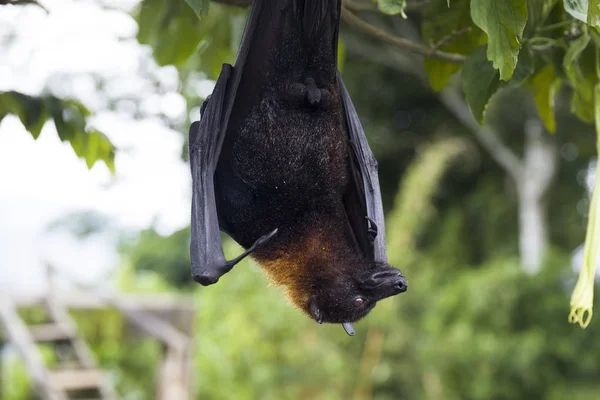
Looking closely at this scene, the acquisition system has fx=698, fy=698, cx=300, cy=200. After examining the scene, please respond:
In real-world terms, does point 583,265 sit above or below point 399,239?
above

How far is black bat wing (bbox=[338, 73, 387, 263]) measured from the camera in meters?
Result: 1.55

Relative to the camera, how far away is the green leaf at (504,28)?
1.12m

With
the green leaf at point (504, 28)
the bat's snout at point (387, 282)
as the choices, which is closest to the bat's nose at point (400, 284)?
the bat's snout at point (387, 282)

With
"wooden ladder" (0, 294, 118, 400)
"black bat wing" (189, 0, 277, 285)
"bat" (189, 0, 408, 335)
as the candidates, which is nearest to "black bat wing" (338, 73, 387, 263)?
"bat" (189, 0, 408, 335)

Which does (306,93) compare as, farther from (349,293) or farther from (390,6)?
(349,293)

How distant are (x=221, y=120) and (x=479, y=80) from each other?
55cm

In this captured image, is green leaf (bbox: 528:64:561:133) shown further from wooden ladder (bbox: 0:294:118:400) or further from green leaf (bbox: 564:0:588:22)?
Answer: wooden ladder (bbox: 0:294:118:400)

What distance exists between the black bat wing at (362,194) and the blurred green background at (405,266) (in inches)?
20.6

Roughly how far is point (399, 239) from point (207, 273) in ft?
16.8

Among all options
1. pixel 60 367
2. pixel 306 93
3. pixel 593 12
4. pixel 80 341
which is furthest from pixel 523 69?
pixel 60 367

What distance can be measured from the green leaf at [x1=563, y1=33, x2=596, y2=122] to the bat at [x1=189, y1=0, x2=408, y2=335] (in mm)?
473

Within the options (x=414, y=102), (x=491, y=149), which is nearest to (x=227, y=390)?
(x=491, y=149)

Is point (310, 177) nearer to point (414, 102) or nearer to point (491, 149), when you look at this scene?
point (491, 149)

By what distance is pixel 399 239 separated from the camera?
20.9 feet
